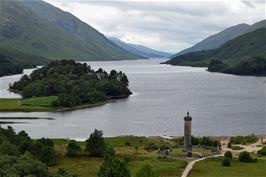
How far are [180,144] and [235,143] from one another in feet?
45.1

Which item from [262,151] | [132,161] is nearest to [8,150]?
[132,161]

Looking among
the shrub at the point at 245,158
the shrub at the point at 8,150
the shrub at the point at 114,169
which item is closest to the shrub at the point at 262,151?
the shrub at the point at 245,158

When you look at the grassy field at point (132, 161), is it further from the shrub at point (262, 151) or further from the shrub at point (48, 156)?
the shrub at point (262, 151)

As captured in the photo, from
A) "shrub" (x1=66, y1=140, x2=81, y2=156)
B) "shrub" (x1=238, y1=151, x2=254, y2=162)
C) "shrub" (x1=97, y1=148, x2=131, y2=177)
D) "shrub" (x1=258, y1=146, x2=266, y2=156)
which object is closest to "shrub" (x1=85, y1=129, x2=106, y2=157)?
"shrub" (x1=66, y1=140, x2=81, y2=156)

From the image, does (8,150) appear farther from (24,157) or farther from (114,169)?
(114,169)

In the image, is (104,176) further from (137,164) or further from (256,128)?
(256,128)

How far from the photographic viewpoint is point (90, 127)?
514 ft

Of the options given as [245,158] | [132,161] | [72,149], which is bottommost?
[132,161]

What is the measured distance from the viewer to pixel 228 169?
90.5 metres

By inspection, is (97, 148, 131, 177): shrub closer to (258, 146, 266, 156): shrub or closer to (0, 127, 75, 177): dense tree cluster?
(0, 127, 75, 177): dense tree cluster

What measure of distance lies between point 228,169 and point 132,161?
1754 centimetres

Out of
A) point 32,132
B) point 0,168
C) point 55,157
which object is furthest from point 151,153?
point 32,132

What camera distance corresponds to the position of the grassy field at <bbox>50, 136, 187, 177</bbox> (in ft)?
286

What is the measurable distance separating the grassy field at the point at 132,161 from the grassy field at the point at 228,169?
314 cm
